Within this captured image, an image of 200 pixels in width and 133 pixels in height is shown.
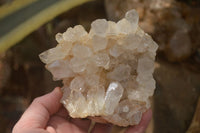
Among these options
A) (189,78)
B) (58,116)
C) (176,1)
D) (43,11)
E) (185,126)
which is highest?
(43,11)

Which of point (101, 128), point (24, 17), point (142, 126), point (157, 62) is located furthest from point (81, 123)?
point (157, 62)

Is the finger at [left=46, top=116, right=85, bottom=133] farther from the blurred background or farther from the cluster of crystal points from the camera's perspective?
the blurred background

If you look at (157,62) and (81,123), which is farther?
(157,62)

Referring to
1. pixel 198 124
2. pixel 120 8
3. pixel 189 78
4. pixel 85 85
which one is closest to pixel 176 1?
pixel 120 8

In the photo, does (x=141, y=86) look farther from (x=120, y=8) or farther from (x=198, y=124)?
(x=120, y=8)

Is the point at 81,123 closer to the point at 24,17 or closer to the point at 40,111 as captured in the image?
the point at 40,111

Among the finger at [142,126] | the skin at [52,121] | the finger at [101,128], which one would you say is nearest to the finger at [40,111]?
the skin at [52,121]
